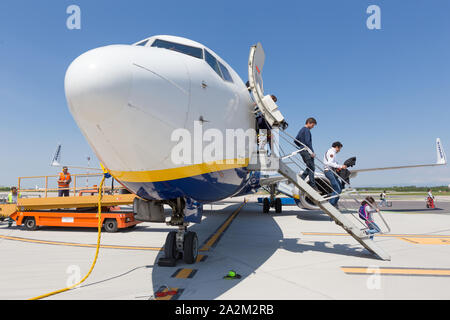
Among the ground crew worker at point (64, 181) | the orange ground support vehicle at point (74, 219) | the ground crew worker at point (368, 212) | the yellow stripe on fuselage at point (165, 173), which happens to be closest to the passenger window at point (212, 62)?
the yellow stripe on fuselage at point (165, 173)

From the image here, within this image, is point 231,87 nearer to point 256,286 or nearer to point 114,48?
point 114,48

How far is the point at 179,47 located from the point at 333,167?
4933 millimetres

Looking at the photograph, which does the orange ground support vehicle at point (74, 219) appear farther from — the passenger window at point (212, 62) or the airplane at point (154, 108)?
the passenger window at point (212, 62)

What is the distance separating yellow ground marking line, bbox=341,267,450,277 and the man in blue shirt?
2340 millimetres

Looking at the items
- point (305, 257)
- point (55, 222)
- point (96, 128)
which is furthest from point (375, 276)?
point (55, 222)

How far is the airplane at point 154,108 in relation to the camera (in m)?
2.82

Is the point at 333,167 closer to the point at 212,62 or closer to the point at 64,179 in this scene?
the point at 212,62

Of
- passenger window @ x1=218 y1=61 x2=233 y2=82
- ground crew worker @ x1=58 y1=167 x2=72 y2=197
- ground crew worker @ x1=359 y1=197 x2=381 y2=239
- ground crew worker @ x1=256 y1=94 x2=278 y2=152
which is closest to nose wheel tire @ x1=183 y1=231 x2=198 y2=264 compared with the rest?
ground crew worker @ x1=256 y1=94 x2=278 y2=152

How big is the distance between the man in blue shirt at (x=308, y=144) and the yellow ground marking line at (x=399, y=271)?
234cm

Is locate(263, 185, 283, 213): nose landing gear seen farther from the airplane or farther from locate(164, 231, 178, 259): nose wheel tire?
the airplane

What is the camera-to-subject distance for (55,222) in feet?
35.4

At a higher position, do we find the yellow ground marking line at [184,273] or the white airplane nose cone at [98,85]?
the white airplane nose cone at [98,85]

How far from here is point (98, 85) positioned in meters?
2.73
